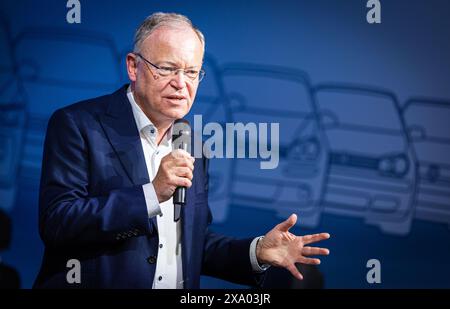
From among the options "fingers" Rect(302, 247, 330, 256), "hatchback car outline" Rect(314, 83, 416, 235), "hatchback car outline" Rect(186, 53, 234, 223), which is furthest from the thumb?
"hatchback car outline" Rect(314, 83, 416, 235)

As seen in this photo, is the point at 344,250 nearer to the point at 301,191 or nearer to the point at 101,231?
the point at 301,191

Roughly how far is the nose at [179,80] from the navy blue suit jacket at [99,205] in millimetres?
217

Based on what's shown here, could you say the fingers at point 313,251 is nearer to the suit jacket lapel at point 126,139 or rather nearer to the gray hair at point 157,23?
the suit jacket lapel at point 126,139

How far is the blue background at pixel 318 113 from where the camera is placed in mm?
3285

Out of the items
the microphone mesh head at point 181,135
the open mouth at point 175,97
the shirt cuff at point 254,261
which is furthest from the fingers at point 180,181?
the shirt cuff at point 254,261

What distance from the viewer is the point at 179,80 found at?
217 centimetres

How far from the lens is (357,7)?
3309mm

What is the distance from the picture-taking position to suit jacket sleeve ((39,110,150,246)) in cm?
198

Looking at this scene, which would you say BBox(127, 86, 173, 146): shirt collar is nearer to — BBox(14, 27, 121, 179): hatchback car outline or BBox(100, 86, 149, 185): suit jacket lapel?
BBox(100, 86, 149, 185): suit jacket lapel

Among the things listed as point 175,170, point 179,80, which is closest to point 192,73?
point 179,80

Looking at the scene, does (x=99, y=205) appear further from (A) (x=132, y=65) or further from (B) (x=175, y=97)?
(A) (x=132, y=65)

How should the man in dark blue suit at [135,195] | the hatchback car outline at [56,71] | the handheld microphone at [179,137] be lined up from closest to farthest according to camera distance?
1. the man in dark blue suit at [135,195]
2. the handheld microphone at [179,137]
3. the hatchback car outline at [56,71]

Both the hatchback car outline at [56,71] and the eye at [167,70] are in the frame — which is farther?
the hatchback car outline at [56,71]

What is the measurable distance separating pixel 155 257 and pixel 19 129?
154 centimetres
